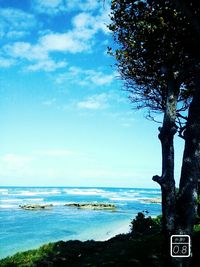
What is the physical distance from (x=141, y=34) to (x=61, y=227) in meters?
37.8

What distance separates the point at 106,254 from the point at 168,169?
10484 millimetres

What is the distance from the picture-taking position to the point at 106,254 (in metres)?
17.5

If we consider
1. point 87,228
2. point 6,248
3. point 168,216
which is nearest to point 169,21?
point 168,216

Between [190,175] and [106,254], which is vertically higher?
[190,175]

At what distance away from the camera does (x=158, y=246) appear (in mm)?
15367

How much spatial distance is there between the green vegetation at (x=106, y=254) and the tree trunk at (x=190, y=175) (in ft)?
14.0

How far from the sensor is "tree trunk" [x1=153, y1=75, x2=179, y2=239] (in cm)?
770

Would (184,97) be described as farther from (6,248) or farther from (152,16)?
(6,248)

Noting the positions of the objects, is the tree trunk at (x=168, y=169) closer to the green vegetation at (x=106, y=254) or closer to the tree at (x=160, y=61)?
the tree at (x=160, y=61)
